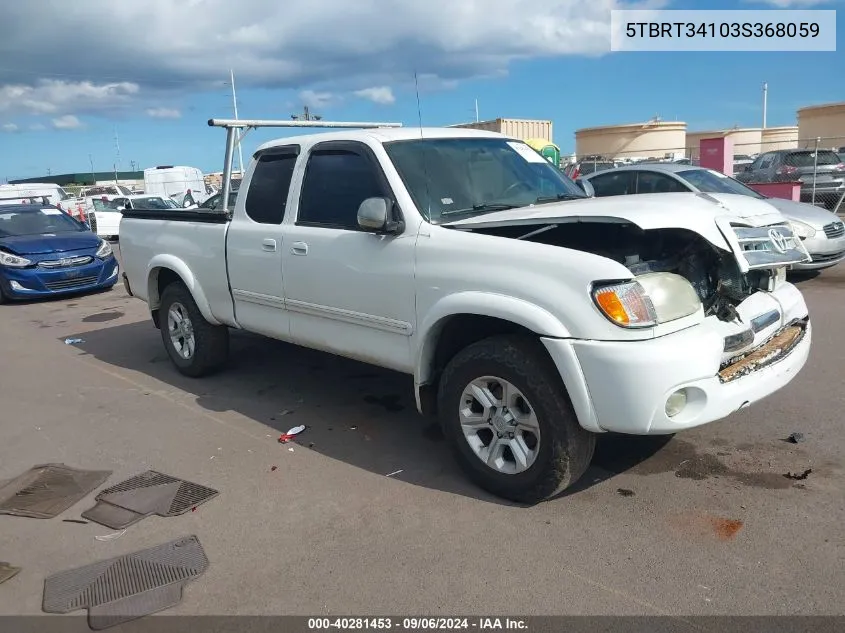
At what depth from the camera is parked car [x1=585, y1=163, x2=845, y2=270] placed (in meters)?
9.20

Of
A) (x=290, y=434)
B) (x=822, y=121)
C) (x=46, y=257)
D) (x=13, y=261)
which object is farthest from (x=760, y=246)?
(x=822, y=121)

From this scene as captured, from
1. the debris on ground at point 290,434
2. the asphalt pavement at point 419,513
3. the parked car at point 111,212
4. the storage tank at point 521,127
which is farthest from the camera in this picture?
the storage tank at point 521,127

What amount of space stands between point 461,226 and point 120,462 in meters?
2.76

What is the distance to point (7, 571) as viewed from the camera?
344cm

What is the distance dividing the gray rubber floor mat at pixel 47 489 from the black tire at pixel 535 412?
7.72 feet

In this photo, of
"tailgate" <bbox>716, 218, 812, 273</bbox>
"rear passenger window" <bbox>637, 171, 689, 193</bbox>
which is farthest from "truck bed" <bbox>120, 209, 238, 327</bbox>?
"rear passenger window" <bbox>637, 171, 689, 193</bbox>

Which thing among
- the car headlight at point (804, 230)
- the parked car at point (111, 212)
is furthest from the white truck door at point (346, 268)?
the parked car at point (111, 212)

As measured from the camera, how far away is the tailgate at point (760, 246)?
3564mm

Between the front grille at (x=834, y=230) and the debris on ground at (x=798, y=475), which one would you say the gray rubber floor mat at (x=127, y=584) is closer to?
the debris on ground at (x=798, y=475)

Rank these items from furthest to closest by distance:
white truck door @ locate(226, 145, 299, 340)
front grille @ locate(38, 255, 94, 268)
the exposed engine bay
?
front grille @ locate(38, 255, 94, 268)
white truck door @ locate(226, 145, 299, 340)
the exposed engine bay

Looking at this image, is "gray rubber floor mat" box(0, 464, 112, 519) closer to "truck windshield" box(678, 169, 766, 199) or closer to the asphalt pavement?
the asphalt pavement

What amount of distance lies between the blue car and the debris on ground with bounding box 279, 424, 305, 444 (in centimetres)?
833

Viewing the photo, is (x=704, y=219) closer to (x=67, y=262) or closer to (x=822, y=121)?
(x=67, y=262)

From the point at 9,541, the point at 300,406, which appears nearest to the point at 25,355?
the point at 300,406
